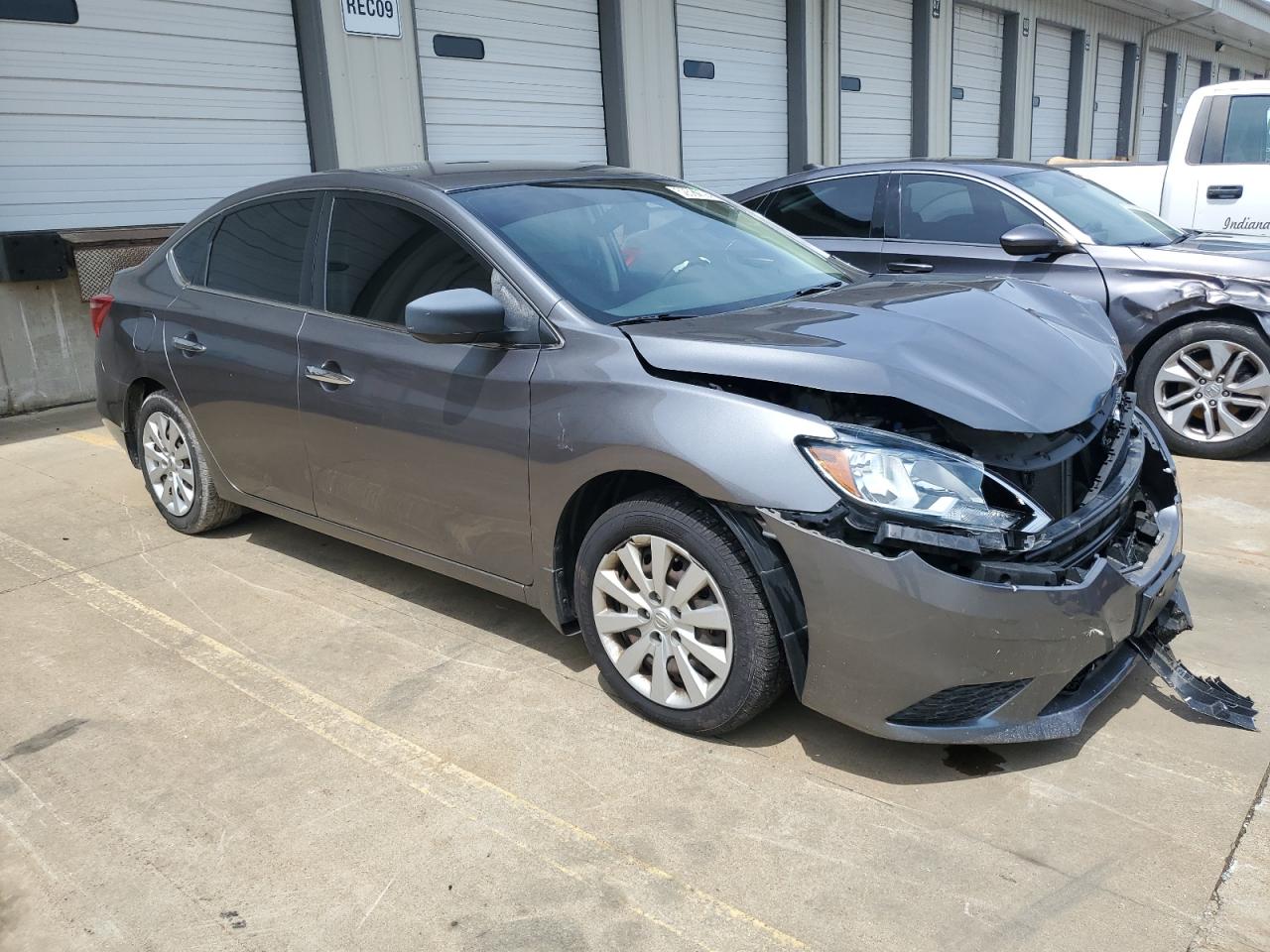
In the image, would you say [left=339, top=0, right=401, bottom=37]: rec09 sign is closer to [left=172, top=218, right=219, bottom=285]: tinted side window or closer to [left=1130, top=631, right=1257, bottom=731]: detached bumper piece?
[left=172, top=218, right=219, bottom=285]: tinted side window

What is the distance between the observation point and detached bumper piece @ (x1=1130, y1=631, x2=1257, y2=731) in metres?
3.04

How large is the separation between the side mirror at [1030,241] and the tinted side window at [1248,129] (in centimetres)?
340

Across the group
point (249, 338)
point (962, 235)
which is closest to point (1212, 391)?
point (962, 235)

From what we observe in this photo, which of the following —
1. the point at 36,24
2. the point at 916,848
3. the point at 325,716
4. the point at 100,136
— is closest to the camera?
the point at 916,848

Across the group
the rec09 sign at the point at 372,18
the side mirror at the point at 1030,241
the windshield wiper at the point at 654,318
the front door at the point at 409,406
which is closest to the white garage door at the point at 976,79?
the rec09 sign at the point at 372,18

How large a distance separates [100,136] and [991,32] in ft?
53.0

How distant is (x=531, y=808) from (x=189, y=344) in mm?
2755

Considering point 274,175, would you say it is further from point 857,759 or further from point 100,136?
point 857,759

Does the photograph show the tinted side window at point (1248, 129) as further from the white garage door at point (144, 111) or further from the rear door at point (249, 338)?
the white garage door at point (144, 111)

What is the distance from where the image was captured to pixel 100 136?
8109 mm

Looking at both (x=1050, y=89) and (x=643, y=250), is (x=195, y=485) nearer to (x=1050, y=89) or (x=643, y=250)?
(x=643, y=250)

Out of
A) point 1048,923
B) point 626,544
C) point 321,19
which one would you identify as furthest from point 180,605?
point 321,19

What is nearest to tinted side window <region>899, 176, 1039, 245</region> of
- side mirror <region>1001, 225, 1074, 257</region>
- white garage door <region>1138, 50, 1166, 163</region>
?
side mirror <region>1001, 225, 1074, 257</region>

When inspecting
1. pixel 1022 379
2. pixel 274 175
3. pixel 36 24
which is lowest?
pixel 1022 379
